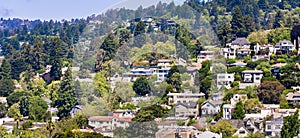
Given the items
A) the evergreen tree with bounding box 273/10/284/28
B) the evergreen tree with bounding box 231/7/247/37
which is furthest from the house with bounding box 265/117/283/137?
the evergreen tree with bounding box 273/10/284/28

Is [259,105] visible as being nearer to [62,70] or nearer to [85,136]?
[85,136]

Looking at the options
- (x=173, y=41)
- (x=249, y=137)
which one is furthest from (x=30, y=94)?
(x=249, y=137)

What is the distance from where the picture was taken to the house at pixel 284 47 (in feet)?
54.5

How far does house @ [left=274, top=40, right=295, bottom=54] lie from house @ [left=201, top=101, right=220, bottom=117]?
327 cm

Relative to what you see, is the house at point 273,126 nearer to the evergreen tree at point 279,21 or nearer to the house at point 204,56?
the house at point 204,56

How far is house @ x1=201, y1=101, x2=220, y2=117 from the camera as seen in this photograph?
13.5 metres

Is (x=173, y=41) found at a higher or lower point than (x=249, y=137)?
higher

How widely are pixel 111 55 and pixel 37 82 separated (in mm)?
5590

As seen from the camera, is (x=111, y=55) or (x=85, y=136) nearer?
(x=85, y=136)

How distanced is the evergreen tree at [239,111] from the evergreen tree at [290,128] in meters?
1.29

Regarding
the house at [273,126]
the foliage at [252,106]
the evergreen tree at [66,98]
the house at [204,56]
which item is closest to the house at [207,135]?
the house at [273,126]

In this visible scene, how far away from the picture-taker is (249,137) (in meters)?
12.2

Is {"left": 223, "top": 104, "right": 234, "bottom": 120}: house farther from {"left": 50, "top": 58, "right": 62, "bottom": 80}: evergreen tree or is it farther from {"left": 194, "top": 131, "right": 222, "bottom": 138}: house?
{"left": 50, "top": 58, "right": 62, "bottom": 80}: evergreen tree

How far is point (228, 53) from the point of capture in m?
17.1
